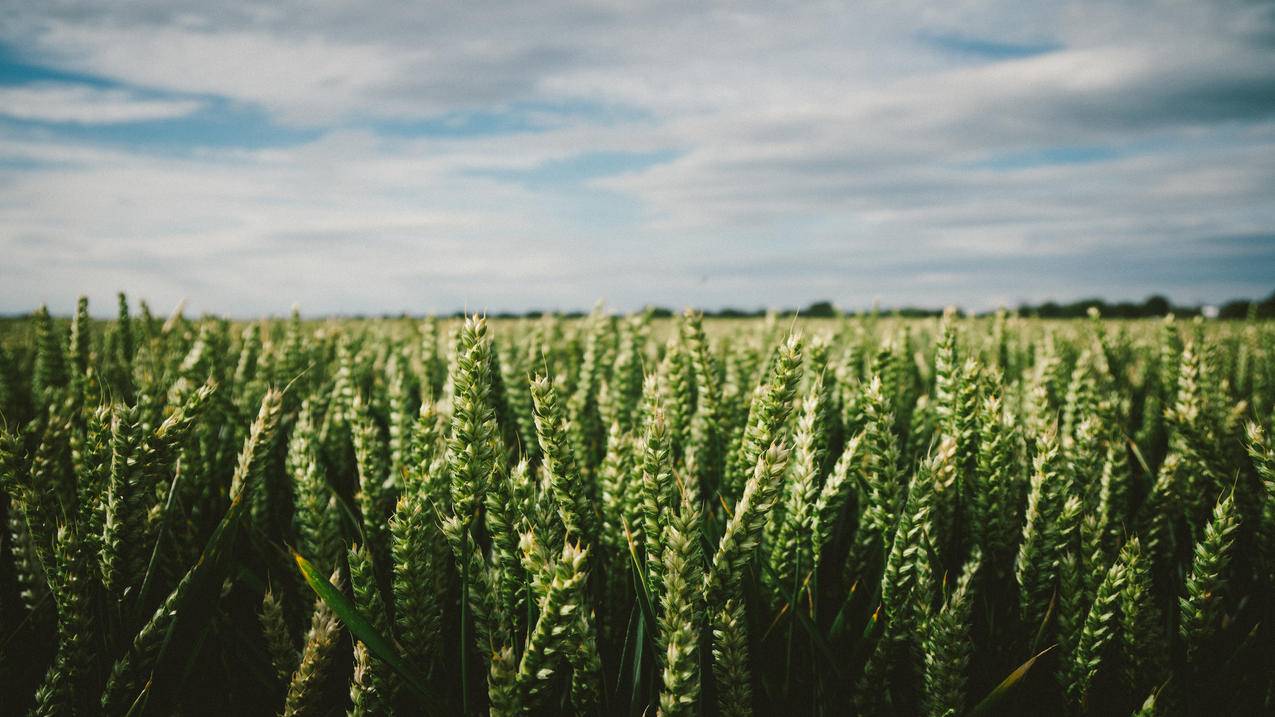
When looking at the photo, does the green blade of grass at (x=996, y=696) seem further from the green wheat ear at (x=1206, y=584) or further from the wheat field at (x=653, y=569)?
the green wheat ear at (x=1206, y=584)

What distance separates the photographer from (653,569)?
1159 millimetres

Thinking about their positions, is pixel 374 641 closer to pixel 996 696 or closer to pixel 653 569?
pixel 653 569

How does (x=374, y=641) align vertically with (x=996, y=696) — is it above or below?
above

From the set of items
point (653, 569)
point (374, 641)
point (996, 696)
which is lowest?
point (996, 696)

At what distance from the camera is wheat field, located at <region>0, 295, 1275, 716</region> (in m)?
1.19

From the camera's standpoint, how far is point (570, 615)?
1.01 meters

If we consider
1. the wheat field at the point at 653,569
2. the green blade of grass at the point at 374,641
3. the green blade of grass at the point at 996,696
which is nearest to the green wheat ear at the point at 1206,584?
the wheat field at the point at 653,569

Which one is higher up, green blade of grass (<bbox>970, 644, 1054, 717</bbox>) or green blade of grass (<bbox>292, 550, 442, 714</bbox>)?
green blade of grass (<bbox>292, 550, 442, 714</bbox>)

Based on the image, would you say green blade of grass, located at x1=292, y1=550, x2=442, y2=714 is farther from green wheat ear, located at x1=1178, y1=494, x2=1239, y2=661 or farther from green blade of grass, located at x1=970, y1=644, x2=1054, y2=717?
green wheat ear, located at x1=1178, y1=494, x2=1239, y2=661

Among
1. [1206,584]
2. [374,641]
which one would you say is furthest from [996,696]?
[374,641]

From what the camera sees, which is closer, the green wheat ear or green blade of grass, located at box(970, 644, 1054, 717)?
green blade of grass, located at box(970, 644, 1054, 717)

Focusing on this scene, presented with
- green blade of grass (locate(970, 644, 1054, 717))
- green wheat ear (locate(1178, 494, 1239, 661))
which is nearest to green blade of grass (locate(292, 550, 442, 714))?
green blade of grass (locate(970, 644, 1054, 717))

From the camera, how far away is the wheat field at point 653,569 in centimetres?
119

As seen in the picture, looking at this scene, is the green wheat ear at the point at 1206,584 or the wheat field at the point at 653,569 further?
the green wheat ear at the point at 1206,584
